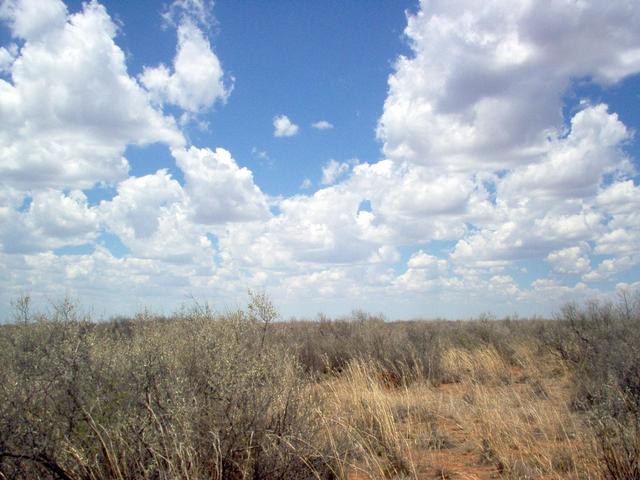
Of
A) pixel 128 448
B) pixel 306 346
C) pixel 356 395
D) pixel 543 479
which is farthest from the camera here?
pixel 306 346

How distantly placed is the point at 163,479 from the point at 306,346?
10.5m

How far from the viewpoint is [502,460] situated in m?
5.22

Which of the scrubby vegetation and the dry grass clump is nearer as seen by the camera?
the scrubby vegetation

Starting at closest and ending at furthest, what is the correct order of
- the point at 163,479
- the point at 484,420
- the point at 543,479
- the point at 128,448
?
1. the point at 163,479
2. the point at 128,448
3. the point at 543,479
4. the point at 484,420

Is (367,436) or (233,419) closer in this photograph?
(233,419)

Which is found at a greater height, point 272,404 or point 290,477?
point 272,404

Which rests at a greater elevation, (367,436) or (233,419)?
(233,419)

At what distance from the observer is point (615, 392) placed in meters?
5.99

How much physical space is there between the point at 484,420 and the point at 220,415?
434 cm

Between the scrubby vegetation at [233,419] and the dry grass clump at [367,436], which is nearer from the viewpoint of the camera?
the scrubby vegetation at [233,419]

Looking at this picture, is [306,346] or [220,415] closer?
[220,415]

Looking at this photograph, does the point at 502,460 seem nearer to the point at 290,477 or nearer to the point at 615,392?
the point at 615,392

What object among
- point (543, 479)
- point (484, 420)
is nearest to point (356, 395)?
point (484, 420)

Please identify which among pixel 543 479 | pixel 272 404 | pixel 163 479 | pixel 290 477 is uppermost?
pixel 272 404
